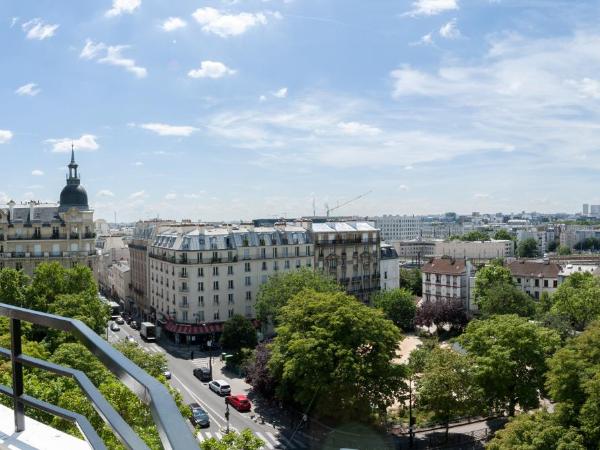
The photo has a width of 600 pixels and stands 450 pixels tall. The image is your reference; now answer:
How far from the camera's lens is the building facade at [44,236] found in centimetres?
5391

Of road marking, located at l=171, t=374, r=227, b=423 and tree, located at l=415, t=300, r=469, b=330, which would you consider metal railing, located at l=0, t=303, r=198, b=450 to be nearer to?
road marking, located at l=171, t=374, r=227, b=423

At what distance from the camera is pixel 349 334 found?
30.8 m

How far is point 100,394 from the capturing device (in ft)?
9.91

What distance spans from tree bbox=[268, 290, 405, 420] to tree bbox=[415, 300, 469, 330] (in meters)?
27.8

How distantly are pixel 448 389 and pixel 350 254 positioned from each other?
38.2m

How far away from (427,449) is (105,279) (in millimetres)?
75325

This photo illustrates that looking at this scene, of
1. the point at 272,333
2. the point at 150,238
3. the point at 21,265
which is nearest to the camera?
the point at 21,265

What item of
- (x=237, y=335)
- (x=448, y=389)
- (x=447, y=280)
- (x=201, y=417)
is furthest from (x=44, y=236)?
(x=447, y=280)

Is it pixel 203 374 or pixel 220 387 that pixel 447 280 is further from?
pixel 220 387

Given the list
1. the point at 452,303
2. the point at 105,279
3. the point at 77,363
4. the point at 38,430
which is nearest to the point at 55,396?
the point at 77,363

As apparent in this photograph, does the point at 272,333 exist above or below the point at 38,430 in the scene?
below

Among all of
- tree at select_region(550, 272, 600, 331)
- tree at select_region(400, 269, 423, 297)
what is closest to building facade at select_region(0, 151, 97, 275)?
tree at select_region(550, 272, 600, 331)

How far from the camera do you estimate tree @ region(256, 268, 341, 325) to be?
4806 cm

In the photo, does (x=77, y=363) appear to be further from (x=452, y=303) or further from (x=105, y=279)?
(x=105, y=279)
